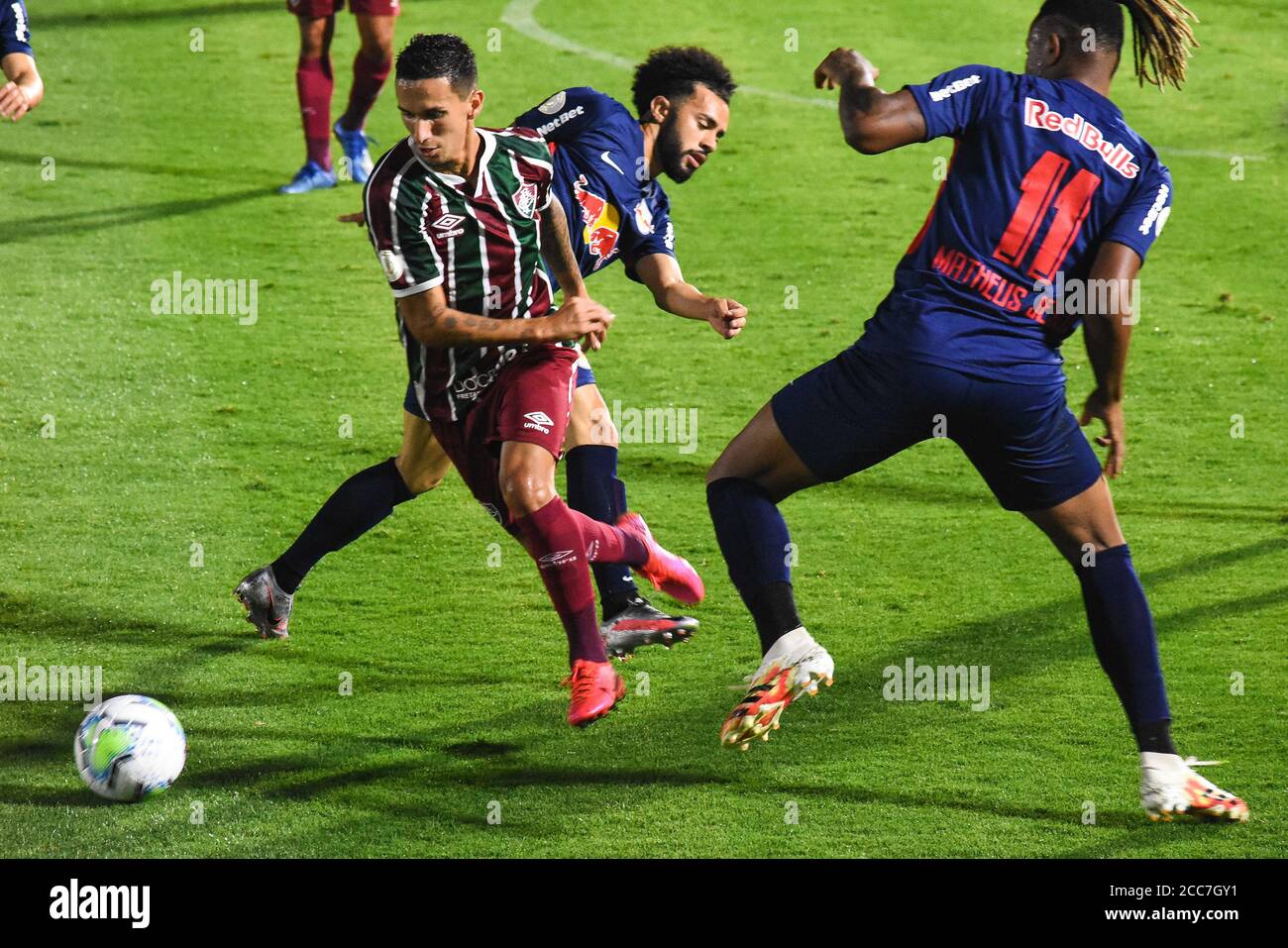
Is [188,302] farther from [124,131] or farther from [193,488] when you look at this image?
[124,131]

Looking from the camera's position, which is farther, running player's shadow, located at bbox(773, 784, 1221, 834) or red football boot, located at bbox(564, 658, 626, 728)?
red football boot, located at bbox(564, 658, 626, 728)

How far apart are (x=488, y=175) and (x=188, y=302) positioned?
4.53 m

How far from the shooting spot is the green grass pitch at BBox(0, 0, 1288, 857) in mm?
4324

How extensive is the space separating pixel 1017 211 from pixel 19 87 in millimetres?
4164

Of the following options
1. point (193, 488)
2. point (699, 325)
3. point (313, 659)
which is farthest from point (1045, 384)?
point (699, 325)

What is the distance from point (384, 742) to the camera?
15.4 ft

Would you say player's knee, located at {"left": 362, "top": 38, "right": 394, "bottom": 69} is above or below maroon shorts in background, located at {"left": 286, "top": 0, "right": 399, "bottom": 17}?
below

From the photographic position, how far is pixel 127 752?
4.29 metres

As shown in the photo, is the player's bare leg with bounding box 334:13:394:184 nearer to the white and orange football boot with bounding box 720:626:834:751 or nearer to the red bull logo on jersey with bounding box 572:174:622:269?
the red bull logo on jersey with bounding box 572:174:622:269

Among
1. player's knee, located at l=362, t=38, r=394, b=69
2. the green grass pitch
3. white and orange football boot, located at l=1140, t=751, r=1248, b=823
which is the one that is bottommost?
the green grass pitch

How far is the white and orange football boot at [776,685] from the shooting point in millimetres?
4137

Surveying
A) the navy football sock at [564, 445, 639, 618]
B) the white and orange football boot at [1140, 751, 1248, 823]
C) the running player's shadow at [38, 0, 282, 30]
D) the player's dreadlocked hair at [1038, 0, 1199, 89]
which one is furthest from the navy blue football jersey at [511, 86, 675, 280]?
the running player's shadow at [38, 0, 282, 30]

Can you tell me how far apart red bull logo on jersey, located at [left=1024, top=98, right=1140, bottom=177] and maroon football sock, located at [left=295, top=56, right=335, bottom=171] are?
6667 mm

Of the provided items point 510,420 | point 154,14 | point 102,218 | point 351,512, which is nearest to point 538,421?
point 510,420
